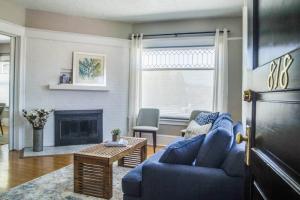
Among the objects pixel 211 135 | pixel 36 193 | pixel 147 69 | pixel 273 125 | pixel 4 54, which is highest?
pixel 4 54

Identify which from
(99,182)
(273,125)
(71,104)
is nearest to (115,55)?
(71,104)

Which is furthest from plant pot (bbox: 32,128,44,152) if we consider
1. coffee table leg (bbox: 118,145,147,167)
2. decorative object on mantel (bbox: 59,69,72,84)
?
coffee table leg (bbox: 118,145,147,167)

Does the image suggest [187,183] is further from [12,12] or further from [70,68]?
[12,12]

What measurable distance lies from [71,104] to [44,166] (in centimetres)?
160

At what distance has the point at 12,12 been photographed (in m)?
4.32

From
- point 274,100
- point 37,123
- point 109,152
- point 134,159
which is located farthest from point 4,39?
point 274,100

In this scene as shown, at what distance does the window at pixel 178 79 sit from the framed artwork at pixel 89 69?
0.92 meters

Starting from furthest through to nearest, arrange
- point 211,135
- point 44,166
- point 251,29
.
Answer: point 44,166, point 211,135, point 251,29

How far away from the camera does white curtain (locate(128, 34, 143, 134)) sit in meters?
5.26

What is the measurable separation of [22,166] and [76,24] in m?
2.91

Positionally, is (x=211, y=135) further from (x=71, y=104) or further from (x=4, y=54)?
(x=4, y=54)

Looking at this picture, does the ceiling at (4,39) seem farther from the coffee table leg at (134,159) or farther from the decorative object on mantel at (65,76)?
the coffee table leg at (134,159)

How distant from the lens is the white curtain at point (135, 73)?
5.26 m

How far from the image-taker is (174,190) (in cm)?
192
